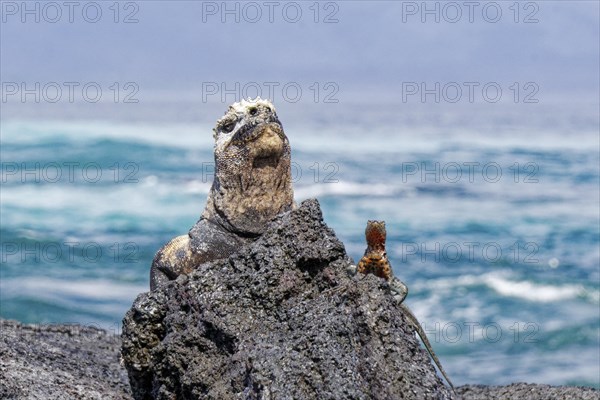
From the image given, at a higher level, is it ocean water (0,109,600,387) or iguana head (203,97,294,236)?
iguana head (203,97,294,236)

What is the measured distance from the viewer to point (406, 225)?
31516 mm

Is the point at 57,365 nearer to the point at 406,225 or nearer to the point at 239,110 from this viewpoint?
the point at 239,110

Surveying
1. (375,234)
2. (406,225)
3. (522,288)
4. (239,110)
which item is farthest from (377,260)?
(406,225)

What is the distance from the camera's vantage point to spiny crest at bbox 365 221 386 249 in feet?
Result: 19.7

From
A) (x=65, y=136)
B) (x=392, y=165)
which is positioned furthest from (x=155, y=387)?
(x=65, y=136)

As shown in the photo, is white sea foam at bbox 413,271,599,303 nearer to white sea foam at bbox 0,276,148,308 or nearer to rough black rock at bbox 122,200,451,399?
white sea foam at bbox 0,276,148,308

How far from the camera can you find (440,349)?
763 inches

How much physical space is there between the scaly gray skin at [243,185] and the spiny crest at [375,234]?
1602 mm

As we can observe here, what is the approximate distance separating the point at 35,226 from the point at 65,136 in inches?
843

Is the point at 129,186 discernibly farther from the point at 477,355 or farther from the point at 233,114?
the point at 233,114

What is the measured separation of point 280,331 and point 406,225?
86.1ft

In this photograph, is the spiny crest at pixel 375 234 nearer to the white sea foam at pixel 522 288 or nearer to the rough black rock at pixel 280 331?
the rough black rock at pixel 280 331

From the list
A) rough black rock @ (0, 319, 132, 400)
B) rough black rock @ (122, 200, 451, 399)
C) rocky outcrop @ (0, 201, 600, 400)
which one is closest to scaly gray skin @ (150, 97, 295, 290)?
rough black rock @ (0, 319, 132, 400)

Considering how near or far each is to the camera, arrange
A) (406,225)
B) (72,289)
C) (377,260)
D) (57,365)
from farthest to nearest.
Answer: (406,225)
(72,289)
(57,365)
(377,260)
